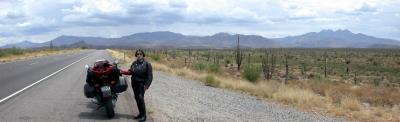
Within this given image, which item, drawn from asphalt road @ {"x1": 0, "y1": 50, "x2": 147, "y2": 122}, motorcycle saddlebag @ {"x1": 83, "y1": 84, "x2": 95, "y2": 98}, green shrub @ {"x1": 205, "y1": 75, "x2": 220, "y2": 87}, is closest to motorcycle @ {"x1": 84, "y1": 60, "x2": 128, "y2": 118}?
motorcycle saddlebag @ {"x1": 83, "y1": 84, "x2": 95, "y2": 98}

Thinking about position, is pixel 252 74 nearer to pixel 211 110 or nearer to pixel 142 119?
pixel 211 110

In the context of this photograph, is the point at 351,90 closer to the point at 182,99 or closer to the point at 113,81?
the point at 182,99

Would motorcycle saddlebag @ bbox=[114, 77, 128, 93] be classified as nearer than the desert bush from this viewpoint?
Yes

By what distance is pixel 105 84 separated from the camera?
11148 millimetres

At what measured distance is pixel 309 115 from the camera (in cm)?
1438

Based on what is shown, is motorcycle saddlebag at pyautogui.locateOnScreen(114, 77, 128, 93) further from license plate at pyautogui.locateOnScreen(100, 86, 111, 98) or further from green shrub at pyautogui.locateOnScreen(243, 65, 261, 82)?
green shrub at pyautogui.locateOnScreen(243, 65, 261, 82)

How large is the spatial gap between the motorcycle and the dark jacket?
65 cm

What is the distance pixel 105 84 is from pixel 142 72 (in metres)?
0.99

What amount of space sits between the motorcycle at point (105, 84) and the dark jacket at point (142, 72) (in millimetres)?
654

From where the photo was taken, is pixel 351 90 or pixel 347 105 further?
pixel 351 90

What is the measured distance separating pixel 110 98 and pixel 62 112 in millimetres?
1452

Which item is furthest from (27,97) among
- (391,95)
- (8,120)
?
(391,95)

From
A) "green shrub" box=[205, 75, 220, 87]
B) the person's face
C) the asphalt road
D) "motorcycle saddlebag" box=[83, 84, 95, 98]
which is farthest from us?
"green shrub" box=[205, 75, 220, 87]

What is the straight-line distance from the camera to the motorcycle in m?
10.9
